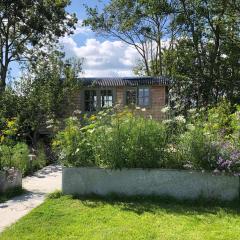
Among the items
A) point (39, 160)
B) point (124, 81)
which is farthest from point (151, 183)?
point (124, 81)

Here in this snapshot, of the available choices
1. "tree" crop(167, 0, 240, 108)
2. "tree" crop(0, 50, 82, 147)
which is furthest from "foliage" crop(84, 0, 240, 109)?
"tree" crop(0, 50, 82, 147)

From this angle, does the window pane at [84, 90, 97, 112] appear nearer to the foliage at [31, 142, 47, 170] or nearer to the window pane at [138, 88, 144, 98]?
the window pane at [138, 88, 144, 98]

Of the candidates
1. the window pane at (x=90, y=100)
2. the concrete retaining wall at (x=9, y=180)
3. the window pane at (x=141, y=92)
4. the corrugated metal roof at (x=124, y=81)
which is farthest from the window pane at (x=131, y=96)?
the concrete retaining wall at (x=9, y=180)

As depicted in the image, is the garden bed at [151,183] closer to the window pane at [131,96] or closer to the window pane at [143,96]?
the window pane at [131,96]

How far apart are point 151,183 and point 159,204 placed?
0.64 meters

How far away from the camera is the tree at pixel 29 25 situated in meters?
22.1

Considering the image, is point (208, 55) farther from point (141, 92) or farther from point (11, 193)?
point (11, 193)

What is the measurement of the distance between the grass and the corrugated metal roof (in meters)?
11.4

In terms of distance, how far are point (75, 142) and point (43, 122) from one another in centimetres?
806

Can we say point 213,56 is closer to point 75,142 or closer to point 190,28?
point 190,28

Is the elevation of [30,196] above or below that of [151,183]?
below

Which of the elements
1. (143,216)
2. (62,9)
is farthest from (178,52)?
(143,216)

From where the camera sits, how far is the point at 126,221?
6.74m

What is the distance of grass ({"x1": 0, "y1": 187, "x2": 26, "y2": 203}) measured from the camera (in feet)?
28.2
